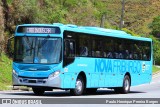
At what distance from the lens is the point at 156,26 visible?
106375 mm

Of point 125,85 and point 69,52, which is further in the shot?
point 125,85

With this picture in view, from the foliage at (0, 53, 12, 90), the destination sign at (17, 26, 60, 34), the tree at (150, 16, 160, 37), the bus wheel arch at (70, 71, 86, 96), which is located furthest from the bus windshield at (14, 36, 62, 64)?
the tree at (150, 16, 160, 37)

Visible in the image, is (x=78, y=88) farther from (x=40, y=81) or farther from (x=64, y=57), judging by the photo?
(x=40, y=81)

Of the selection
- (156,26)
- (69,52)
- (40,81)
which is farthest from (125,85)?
(156,26)

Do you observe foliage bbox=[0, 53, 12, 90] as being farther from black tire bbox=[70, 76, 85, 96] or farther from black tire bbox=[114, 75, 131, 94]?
black tire bbox=[114, 75, 131, 94]

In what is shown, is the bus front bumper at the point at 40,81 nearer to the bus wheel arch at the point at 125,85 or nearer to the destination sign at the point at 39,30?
the destination sign at the point at 39,30

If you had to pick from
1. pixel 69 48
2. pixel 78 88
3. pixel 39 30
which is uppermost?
pixel 39 30

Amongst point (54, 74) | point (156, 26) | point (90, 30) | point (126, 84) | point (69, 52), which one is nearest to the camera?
point (54, 74)

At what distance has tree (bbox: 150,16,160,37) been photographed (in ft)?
347

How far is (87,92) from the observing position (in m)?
27.6

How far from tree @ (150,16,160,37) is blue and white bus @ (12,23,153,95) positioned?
261 feet

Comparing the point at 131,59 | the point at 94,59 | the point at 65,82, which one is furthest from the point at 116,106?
the point at 131,59

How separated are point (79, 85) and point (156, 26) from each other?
84194mm

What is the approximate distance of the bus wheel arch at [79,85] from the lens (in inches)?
929
